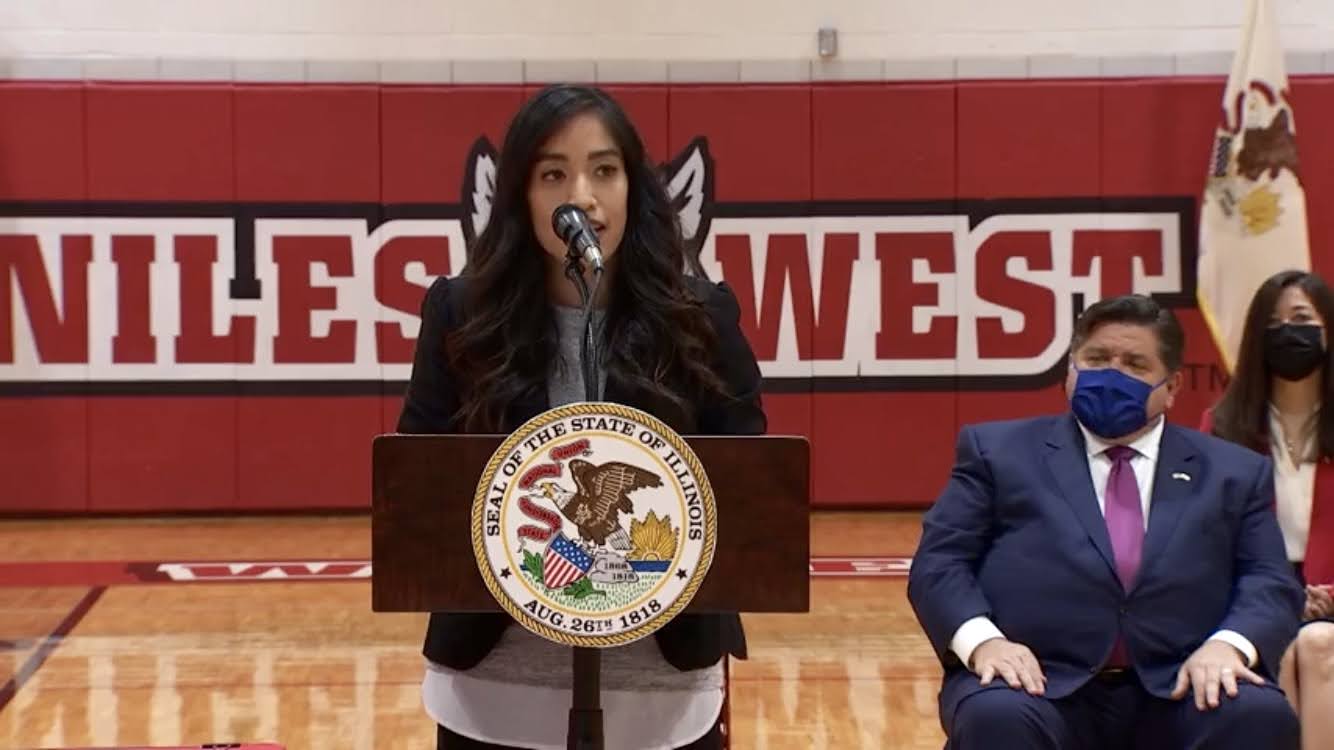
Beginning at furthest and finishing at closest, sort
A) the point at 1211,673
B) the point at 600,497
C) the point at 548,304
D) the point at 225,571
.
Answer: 1. the point at 225,571
2. the point at 1211,673
3. the point at 548,304
4. the point at 600,497

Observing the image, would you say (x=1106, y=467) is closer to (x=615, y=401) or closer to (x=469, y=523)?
(x=615, y=401)

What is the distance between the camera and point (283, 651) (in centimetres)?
582

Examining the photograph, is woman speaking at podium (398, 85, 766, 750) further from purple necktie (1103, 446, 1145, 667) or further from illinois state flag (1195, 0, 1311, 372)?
illinois state flag (1195, 0, 1311, 372)

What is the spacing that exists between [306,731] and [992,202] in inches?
200

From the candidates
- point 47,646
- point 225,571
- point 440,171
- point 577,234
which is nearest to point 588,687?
point 577,234

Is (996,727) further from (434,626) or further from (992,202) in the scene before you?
(992,202)

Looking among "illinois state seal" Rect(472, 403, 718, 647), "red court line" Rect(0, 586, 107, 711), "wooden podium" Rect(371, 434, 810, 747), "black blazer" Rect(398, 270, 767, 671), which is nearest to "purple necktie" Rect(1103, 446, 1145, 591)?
"black blazer" Rect(398, 270, 767, 671)

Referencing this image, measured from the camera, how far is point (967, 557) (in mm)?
3180

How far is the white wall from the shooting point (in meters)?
8.52

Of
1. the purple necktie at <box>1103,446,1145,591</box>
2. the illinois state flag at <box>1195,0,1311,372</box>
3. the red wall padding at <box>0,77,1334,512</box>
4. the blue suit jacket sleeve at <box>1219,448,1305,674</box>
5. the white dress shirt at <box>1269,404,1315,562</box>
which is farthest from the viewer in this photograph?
the red wall padding at <box>0,77,1334,512</box>

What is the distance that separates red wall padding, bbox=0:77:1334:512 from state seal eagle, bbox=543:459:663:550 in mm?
6653

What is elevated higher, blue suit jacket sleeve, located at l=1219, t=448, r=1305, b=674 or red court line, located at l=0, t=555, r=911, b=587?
blue suit jacket sleeve, located at l=1219, t=448, r=1305, b=674

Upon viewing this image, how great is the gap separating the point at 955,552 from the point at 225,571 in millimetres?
4907

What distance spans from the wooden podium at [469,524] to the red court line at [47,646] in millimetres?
3593
